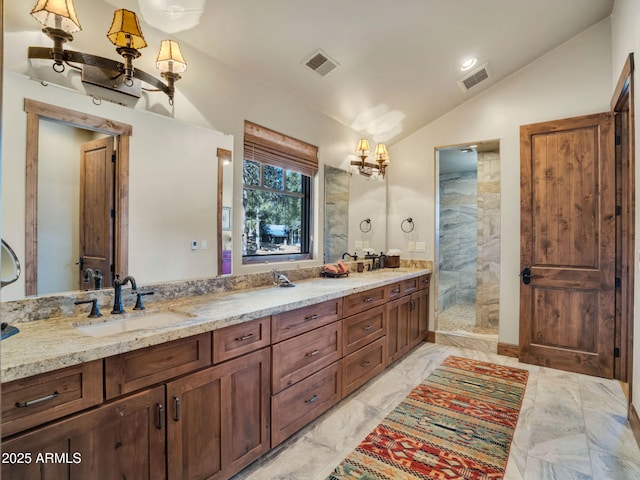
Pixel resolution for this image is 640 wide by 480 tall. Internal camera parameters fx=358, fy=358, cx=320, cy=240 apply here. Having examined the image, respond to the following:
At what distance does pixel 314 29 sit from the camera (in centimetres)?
248

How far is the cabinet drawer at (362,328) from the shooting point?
2.68 m

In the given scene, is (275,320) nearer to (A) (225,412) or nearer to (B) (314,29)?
(A) (225,412)

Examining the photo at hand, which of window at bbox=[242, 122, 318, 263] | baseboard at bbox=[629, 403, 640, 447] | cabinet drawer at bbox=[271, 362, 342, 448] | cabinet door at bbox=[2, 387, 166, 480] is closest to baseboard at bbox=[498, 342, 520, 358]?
baseboard at bbox=[629, 403, 640, 447]

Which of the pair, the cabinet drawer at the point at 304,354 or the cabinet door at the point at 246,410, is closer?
the cabinet door at the point at 246,410

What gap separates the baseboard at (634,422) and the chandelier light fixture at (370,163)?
9.71ft

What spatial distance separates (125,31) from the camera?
1733mm

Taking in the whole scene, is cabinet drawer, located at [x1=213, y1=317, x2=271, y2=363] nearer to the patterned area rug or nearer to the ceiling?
the patterned area rug

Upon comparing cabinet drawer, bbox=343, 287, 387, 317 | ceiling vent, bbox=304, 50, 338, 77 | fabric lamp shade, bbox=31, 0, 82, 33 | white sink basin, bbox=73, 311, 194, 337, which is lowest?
cabinet drawer, bbox=343, 287, 387, 317

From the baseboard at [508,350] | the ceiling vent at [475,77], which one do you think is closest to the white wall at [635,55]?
the ceiling vent at [475,77]

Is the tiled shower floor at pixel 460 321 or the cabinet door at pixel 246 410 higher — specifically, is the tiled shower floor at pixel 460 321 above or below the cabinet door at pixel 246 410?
below

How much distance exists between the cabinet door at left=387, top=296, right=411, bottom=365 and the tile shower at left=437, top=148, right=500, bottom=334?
4.09 ft

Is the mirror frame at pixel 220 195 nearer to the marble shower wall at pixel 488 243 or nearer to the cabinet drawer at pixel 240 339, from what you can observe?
the cabinet drawer at pixel 240 339

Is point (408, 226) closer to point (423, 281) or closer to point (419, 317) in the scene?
point (423, 281)

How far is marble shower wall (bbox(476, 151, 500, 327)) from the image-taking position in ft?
15.5
